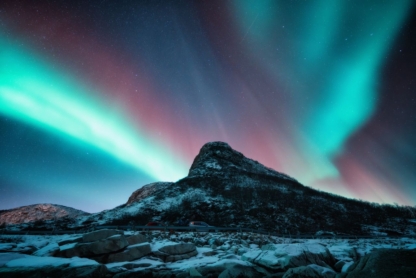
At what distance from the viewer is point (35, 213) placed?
123625 millimetres

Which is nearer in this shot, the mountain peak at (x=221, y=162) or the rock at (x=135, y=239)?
the rock at (x=135, y=239)

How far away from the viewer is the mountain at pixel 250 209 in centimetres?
4328

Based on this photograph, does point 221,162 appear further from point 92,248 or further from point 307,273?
point 307,273

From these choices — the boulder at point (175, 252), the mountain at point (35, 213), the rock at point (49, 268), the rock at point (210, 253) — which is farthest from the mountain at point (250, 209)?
the mountain at point (35, 213)

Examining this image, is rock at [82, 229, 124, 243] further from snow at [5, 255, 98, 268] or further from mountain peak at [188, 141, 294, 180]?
mountain peak at [188, 141, 294, 180]

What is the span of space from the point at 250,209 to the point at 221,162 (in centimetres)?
3965

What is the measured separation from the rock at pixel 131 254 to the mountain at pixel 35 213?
417 feet

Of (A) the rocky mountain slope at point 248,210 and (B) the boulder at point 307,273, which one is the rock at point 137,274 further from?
(A) the rocky mountain slope at point 248,210

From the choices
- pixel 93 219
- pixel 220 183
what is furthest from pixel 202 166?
pixel 93 219

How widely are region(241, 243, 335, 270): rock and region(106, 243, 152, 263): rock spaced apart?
561 cm

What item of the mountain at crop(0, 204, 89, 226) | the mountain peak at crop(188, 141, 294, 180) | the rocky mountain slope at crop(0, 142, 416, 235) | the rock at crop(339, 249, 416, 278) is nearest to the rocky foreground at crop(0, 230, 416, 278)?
the rock at crop(339, 249, 416, 278)

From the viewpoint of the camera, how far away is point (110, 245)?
11.7 meters

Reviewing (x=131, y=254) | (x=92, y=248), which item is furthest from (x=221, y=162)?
(x=92, y=248)

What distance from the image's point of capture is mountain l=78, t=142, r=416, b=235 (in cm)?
4328
